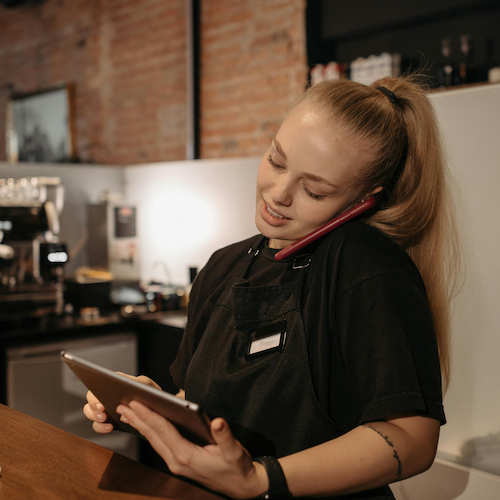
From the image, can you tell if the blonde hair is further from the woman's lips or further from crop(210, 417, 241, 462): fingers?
crop(210, 417, 241, 462): fingers

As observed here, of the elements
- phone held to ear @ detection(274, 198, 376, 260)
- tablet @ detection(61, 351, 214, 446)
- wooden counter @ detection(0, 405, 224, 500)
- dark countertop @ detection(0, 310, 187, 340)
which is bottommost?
dark countertop @ detection(0, 310, 187, 340)

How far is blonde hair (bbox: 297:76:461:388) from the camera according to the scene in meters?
1.07

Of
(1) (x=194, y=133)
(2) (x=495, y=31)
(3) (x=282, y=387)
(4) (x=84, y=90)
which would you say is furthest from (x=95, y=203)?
(3) (x=282, y=387)

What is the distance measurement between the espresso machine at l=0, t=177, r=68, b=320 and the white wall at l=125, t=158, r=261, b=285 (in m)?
0.72

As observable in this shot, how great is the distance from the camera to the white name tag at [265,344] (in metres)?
1.06

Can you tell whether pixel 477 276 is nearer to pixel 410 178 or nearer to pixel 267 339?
pixel 410 178

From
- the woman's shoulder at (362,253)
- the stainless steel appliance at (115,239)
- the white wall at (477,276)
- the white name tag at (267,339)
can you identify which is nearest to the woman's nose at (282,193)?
the woman's shoulder at (362,253)

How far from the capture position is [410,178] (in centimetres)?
112

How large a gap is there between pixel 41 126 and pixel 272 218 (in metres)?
4.94

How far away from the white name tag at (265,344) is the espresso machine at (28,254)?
1.91m

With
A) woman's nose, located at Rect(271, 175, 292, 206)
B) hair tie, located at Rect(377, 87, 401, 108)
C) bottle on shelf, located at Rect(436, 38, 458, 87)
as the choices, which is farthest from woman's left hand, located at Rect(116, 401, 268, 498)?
bottle on shelf, located at Rect(436, 38, 458, 87)

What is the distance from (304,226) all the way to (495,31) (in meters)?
2.25

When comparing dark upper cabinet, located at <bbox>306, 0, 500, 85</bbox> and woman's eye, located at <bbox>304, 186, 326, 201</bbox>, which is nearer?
woman's eye, located at <bbox>304, 186, 326, 201</bbox>

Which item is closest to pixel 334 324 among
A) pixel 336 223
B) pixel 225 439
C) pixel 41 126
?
pixel 336 223
